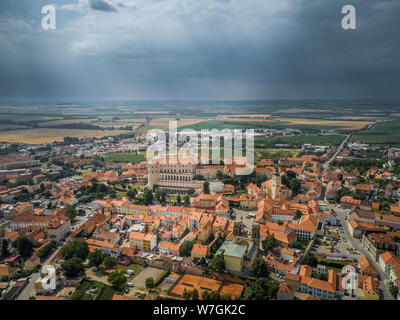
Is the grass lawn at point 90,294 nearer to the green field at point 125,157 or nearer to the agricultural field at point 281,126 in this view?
the green field at point 125,157

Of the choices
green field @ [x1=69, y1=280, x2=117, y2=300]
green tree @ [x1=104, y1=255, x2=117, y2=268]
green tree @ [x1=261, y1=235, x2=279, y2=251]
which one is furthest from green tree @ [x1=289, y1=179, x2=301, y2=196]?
green field @ [x1=69, y1=280, x2=117, y2=300]

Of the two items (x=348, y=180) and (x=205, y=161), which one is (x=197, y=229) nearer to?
(x=205, y=161)

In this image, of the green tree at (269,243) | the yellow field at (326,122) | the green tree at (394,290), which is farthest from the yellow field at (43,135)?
the green tree at (394,290)

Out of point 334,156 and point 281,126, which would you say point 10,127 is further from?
point 334,156

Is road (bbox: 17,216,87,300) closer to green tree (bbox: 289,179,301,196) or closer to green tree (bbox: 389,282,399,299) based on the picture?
green tree (bbox: 389,282,399,299)

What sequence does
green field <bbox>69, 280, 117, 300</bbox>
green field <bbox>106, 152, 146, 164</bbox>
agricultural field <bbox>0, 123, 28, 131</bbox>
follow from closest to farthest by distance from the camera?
green field <bbox>69, 280, 117, 300</bbox> < green field <bbox>106, 152, 146, 164</bbox> < agricultural field <bbox>0, 123, 28, 131</bbox>

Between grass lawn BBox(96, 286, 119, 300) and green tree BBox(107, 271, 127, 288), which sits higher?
green tree BBox(107, 271, 127, 288)
